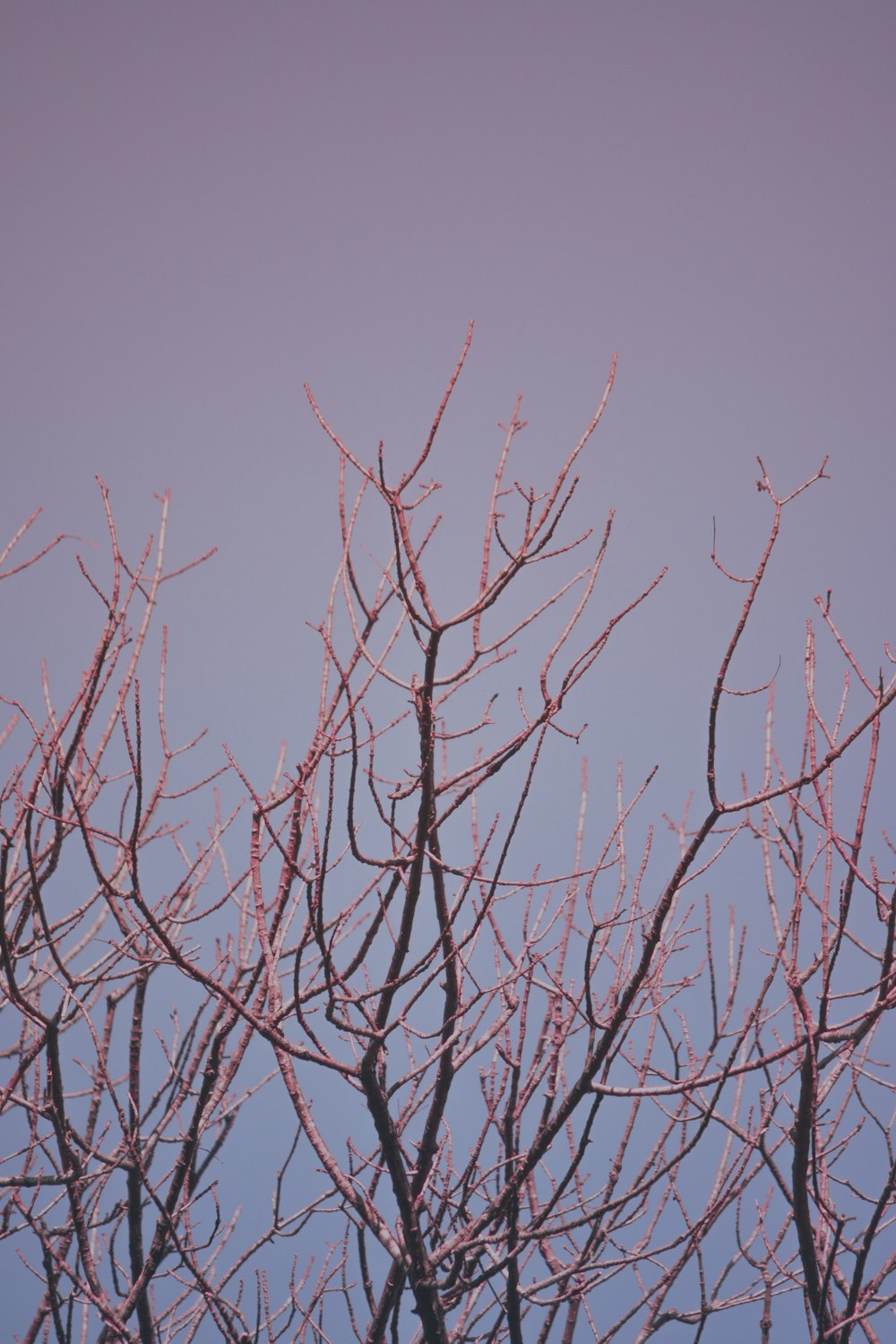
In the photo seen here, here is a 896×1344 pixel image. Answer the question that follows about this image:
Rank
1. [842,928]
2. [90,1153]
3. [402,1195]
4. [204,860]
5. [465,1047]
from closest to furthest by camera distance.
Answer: [842,928] → [402,1195] → [465,1047] → [90,1153] → [204,860]

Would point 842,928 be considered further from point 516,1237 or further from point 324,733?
point 324,733

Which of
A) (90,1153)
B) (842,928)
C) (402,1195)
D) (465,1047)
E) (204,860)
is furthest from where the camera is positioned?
(204,860)

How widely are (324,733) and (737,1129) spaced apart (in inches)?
55.4

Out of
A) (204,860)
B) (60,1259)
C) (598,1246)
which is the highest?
(204,860)

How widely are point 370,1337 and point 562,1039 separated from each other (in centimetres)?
75

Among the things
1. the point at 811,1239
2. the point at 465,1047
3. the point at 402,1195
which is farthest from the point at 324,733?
the point at 811,1239

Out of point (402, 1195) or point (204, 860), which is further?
point (204, 860)

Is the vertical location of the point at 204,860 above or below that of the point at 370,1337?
above

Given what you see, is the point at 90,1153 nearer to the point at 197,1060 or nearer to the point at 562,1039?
the point at 197,1060

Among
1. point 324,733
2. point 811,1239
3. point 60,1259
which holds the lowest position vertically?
point 811,1239

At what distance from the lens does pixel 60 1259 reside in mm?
2221

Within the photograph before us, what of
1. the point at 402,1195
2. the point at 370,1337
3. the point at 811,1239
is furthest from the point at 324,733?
the point at 811,1239

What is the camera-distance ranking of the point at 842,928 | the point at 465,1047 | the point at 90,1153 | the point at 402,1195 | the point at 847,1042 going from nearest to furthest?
the point at 842,928
the point at 402,1195
the point at 847,1042
the point at 465,1047
the point at 90,1153

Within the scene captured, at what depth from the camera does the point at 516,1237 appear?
1.92 metres
